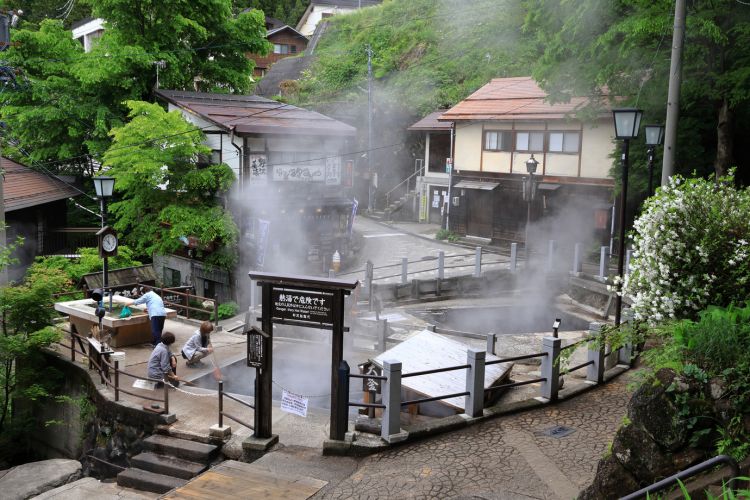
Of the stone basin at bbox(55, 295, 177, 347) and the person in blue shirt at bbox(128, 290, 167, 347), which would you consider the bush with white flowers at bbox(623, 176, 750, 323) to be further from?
the stone basin at bbox(55, 295, 177, 347)

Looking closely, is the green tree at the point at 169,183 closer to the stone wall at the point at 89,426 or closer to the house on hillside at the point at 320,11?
the stone wall at the point at 89,426

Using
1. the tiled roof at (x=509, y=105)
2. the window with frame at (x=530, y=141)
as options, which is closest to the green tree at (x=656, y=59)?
the tiled roof at (x=509, y=105)

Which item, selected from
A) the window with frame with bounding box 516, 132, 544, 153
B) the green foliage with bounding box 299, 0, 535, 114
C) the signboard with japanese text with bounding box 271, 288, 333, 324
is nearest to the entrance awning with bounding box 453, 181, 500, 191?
the window with frame with bounding box 516, 132, 544, 153

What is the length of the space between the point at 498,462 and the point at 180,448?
16.6 feet

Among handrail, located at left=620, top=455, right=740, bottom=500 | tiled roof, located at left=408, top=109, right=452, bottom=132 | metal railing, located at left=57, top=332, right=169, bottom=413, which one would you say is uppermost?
tiled roof, located at left=408, top=109, right=452, bottom=132

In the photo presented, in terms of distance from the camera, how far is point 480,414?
1075 cm

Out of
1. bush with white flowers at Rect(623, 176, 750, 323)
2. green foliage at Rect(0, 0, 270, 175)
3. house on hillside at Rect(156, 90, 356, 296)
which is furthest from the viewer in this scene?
green foliage at Rect(0, 0, 270, 175)

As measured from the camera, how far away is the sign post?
32.6ft

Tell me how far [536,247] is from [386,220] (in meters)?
13.2

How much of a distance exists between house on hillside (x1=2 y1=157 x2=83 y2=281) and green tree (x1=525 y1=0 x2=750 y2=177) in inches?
761

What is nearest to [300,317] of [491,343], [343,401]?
[343,401]

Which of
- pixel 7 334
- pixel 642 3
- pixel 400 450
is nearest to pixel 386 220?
pixel 642 3

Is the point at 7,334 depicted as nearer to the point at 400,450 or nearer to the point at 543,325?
the point at 400,450

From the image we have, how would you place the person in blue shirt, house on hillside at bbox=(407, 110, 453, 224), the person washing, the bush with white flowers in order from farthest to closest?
1. house on hillside at bbox=(407, 110, 453, 224)
2. the person in blue shirt
3. the person washing
4. the bush with white flowers
